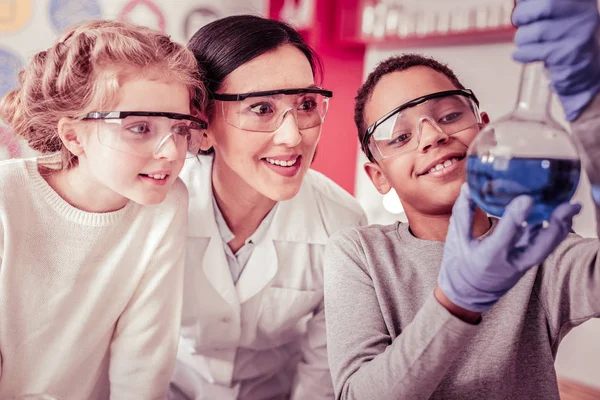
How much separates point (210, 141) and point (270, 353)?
35.5 inches

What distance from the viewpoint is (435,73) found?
1.70m

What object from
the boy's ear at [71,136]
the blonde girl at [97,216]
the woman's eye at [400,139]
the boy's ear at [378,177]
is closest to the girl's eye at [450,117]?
the woman's eye at [400,139]

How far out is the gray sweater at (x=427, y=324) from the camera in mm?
1219

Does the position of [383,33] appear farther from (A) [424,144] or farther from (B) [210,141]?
(A) [424,144]

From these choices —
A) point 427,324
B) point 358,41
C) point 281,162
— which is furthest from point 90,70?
point 358,41

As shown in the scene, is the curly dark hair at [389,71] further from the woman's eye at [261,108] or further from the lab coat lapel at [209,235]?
the lab coat lapel at [209,235]

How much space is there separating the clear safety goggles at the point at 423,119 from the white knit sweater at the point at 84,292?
28.8 inches

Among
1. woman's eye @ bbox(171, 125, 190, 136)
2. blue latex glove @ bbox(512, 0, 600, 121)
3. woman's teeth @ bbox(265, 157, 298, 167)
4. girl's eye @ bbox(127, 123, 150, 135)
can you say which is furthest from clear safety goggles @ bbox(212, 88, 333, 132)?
blue latex glove @ bbox(512, 0, 600, 121)

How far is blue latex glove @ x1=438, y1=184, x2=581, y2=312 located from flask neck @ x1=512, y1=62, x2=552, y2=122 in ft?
0.59

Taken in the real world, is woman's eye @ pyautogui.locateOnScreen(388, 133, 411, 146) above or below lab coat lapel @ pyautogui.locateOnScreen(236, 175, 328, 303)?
above

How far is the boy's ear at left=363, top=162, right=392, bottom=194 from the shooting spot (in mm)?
1804

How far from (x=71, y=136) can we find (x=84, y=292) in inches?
18.7

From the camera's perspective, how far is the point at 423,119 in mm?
1564

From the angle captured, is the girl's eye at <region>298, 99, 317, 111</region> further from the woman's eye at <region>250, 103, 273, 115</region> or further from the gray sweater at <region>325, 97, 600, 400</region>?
the gray sweater at <region>325, 97, 600, 400</region>
